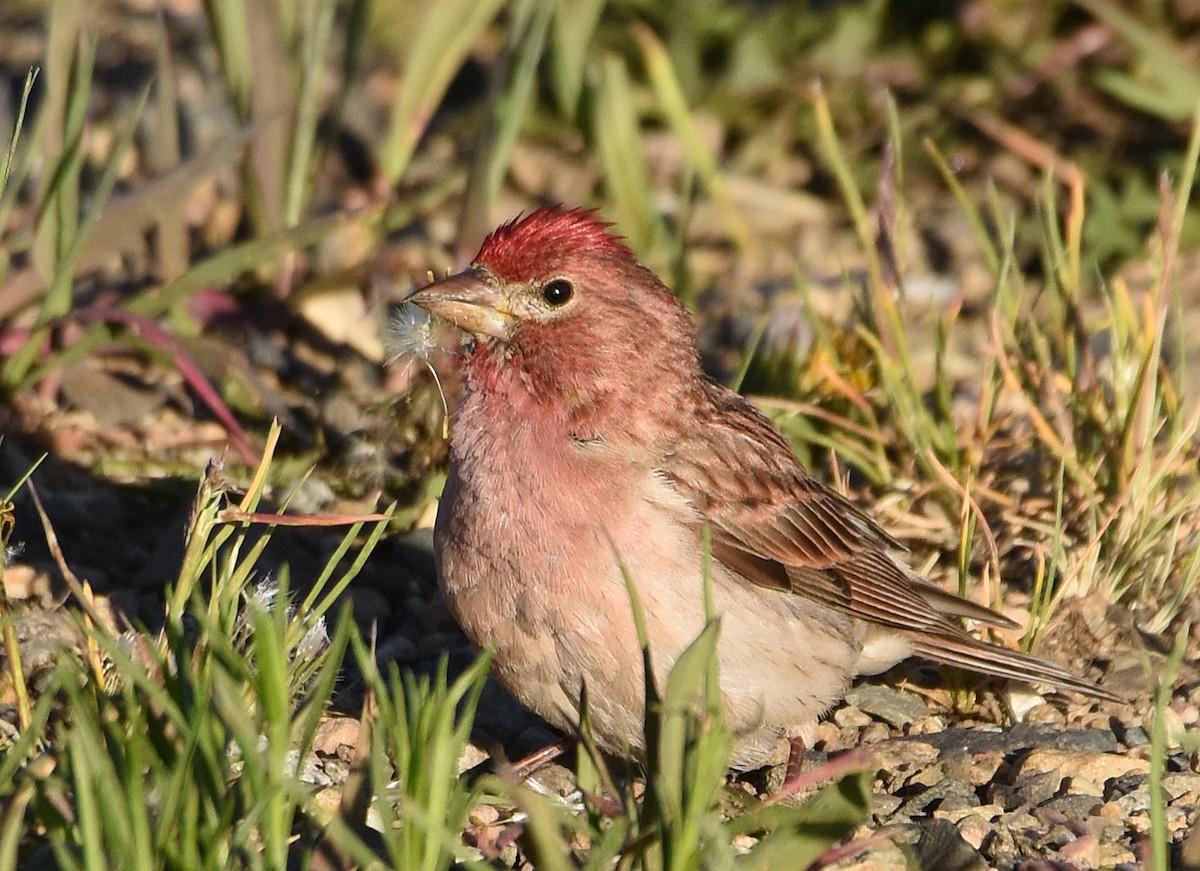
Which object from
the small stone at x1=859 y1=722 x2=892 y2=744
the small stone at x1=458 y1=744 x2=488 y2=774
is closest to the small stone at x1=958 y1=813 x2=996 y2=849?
the small stone at x1=859 y1=722 x2=892 y2=744

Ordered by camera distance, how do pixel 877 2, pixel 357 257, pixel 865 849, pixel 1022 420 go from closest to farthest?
pixel 865 849, pixel 1022 420, pixel 357 257, pixel 877 2

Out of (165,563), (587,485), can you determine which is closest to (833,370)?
(587,485)

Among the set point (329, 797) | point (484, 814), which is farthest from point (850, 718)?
point (329, 797)

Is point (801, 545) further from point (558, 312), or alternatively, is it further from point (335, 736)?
point (335, 736)

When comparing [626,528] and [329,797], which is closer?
[329,797]

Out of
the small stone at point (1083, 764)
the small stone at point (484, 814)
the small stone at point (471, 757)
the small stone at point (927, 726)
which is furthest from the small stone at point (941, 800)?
the small stone at point (471, 757)

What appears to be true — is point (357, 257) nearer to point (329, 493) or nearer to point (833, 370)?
point (329, 493)
